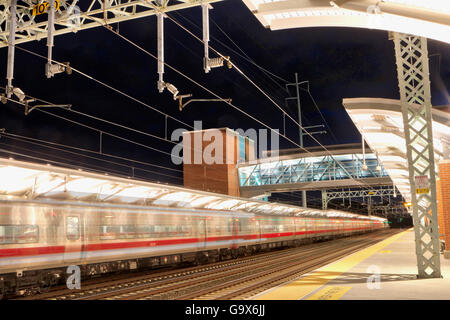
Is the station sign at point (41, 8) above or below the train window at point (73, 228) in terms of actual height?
above

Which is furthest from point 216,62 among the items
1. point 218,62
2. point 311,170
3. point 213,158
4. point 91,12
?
point 213,158

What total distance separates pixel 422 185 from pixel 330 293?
447 centimetres

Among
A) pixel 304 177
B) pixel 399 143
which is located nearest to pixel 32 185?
pixel 399 143

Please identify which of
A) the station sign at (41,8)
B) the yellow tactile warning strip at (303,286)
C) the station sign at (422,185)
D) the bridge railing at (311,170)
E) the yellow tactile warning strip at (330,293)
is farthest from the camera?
the bridge railing at (311,170)

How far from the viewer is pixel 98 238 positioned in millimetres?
15516

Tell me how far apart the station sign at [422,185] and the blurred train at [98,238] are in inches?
408

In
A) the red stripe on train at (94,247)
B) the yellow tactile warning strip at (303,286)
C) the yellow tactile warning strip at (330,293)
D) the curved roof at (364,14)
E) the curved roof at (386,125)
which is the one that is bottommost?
the yellow tactile warning strip at (303,286)

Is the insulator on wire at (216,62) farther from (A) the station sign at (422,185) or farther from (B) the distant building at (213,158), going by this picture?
(B) the distant building at (213,158)

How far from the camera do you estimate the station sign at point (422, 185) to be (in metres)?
12.6

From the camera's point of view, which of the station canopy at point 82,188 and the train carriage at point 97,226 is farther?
the station canopy at point 82,188

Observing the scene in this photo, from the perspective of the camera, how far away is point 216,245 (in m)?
24.2

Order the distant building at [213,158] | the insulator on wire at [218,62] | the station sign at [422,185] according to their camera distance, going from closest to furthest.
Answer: the station sign at [422,185] → the insulator on wire at [218,62] → the distant building at [213,158]

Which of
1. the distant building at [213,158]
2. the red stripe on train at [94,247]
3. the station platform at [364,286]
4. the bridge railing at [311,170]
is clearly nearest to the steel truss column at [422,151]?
the station platform at [364,286]

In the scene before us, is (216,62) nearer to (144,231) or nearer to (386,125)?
(144,231)
